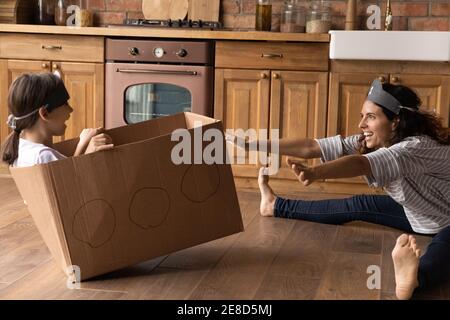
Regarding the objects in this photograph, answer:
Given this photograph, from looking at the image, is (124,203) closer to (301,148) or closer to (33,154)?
(33,154)

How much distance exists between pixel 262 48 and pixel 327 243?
57.0 inches

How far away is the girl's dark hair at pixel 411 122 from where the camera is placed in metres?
3.11

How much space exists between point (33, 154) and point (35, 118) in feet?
0.57

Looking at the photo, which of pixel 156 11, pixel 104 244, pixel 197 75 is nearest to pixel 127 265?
pixel 104 244

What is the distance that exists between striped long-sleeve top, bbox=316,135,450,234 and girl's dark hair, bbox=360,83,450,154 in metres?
0.05

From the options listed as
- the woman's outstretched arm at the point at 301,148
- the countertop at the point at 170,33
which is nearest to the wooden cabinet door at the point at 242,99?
the countertop at the point at 170,33

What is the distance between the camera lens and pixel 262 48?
4289mm

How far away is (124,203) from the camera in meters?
2.63

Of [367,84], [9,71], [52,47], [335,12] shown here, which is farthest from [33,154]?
[335,12]

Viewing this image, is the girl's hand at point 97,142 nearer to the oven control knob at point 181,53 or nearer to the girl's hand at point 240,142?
the girl's hand at point 240,142

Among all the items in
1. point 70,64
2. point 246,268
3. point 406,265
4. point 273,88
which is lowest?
point 246,268

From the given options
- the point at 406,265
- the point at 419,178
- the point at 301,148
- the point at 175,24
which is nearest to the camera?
the point at 406,265

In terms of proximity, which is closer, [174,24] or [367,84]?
[367,84]
